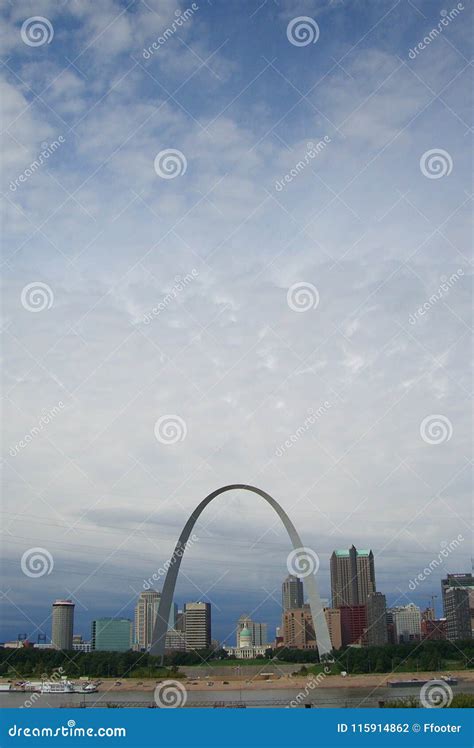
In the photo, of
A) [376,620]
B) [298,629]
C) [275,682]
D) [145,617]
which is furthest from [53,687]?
[145,617]

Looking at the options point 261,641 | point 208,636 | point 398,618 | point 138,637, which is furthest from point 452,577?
point 138,637

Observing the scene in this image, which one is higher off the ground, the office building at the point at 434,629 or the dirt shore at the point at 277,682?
the dirt shore at the point at 277,682

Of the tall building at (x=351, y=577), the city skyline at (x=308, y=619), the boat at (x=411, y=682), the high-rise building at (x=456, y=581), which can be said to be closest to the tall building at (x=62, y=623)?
the city skyline at (x=308, y=619)

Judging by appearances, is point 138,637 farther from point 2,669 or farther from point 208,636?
point 2,669

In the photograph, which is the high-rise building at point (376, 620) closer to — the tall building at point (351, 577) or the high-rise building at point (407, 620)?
the high-rise building at point (407, 620)

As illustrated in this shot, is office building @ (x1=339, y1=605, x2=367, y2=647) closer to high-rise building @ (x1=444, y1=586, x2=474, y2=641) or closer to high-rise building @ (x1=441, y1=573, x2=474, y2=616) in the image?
high-rise building @ (x1=444, y1=586, x2=474, y2=641)

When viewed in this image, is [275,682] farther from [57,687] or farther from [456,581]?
[456,581]
